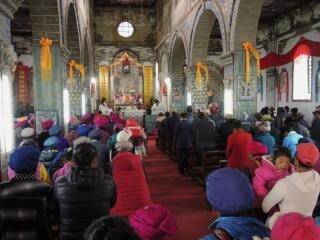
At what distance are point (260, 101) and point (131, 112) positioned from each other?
710 cm

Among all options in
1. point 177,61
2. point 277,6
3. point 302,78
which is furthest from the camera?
point 177,61

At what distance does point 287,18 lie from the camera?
711 inches

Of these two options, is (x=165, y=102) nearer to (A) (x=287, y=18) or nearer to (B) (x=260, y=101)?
(B) (x=260, y=101)

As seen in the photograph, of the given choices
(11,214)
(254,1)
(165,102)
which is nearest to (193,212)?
(11,214)

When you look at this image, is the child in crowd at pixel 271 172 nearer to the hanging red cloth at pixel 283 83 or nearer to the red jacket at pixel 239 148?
the red jacket at pixel 239 148

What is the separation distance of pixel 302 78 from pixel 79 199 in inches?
633

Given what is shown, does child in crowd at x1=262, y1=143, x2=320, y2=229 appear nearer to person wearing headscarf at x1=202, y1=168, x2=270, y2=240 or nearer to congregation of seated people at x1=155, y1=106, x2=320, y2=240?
congregation of seated people at x1=155, y1=106, x2=320, y2=240

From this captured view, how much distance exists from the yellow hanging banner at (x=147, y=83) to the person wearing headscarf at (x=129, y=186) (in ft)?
73.6

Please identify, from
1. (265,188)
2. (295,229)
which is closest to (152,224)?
(295,229)

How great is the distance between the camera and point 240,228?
253cm

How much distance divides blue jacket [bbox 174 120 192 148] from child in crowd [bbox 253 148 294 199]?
570 cm

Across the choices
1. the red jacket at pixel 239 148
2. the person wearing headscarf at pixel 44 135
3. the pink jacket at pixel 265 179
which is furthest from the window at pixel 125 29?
the pink jacket at pixel 265 179

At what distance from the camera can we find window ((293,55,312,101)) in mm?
16745

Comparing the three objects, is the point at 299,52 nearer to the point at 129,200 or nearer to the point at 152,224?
the point at 129,200
